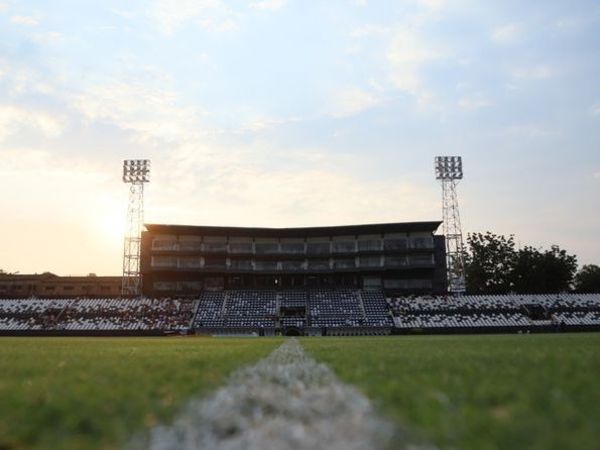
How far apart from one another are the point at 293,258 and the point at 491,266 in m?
32.4

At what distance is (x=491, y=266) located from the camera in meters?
86.9

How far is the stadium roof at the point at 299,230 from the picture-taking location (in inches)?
2864

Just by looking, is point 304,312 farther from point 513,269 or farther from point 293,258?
point 513,269

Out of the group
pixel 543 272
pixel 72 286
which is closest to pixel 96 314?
pixel 72 286

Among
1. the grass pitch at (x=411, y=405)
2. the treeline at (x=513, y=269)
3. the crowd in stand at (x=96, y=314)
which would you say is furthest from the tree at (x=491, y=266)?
the grass pitch at (x=411, y=405)

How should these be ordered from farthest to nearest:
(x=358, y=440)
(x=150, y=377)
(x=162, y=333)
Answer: (x=162, y=333) < (x=150, y=377) < (x=358, y=440)

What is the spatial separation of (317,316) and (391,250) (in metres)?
14.7

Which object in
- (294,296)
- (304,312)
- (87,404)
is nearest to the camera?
(87,404)

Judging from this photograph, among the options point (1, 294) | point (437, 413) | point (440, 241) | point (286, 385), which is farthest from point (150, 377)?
point (1, 294)

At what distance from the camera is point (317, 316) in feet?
209

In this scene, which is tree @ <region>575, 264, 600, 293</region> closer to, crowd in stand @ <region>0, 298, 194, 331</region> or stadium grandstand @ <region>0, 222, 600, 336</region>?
stadium grandstand @ <region>0, 222, 600, 336</region>

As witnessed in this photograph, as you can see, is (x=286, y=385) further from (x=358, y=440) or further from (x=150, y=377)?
(x=358, y=440)

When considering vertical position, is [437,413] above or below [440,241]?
below

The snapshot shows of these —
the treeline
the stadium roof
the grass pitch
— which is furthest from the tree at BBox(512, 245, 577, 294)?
the grass pitch
